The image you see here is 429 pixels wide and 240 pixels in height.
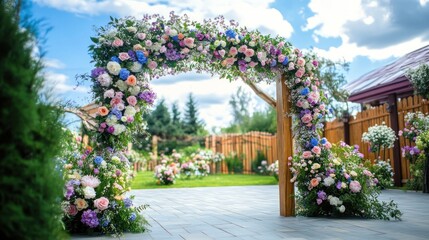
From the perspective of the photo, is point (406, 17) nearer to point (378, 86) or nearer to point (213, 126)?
point (378, 86)

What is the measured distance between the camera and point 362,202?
5129mm

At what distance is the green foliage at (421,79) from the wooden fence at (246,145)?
7.24m

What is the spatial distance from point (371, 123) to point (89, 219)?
797 cm

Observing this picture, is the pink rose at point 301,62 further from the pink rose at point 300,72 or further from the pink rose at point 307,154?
the pink rose at point 307,154

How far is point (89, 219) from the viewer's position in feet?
13.4

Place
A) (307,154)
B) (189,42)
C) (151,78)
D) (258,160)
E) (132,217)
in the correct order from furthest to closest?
(258,160) < (307,154) < (151,78) < (189,42) < (132,217)

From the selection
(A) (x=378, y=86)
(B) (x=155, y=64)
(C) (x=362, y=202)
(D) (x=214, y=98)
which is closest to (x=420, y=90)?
(A) (x=378, y=86)

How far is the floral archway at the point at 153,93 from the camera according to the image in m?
4.29

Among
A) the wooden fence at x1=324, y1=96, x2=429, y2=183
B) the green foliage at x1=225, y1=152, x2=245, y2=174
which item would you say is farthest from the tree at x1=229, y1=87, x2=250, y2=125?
the wooden fence at x1=324, y1=96, x2=429, y2=183

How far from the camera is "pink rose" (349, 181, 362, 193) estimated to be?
16.8ft

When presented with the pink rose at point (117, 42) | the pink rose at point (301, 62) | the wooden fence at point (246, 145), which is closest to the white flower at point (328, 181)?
the pink rose at point (301, 62)

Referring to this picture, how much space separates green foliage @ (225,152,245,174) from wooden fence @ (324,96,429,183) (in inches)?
198

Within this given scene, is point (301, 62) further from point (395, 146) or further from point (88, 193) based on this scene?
point (395, 146)

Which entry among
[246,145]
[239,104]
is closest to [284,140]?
[246,145]
